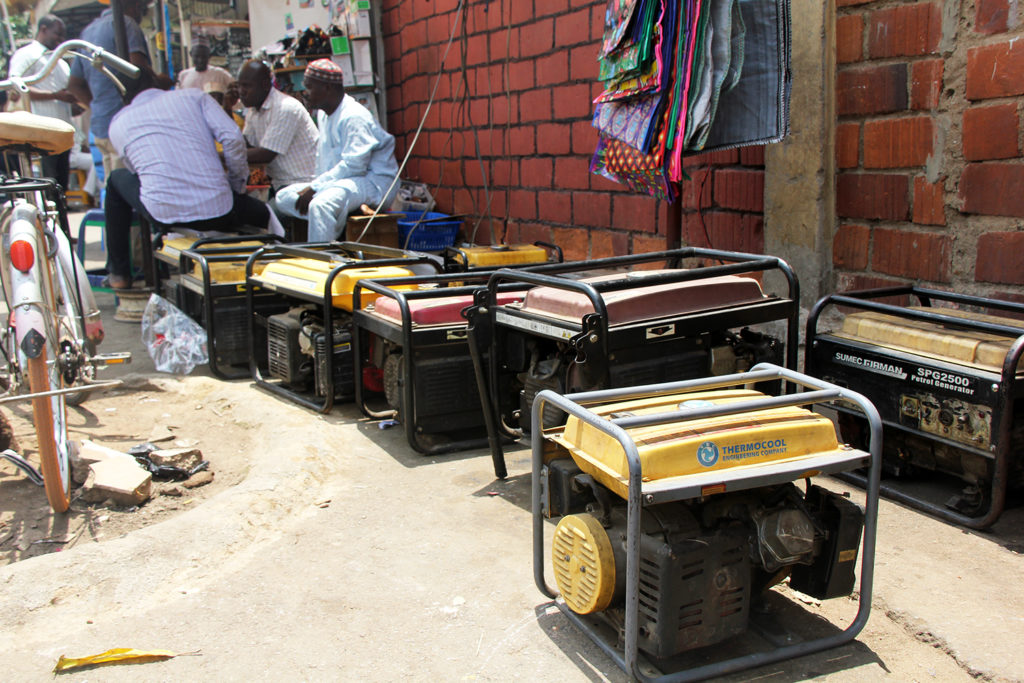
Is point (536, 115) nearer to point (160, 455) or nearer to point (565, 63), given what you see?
point (565, 63)

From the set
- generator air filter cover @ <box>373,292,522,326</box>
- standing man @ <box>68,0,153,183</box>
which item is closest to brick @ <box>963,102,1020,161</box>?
generator air filter cover @ <box>373,292,522,326</box>

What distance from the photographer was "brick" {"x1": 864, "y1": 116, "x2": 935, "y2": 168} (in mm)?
3990

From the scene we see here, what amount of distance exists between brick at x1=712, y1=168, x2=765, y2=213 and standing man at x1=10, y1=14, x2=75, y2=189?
5179mm

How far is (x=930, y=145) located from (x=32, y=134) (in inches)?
158

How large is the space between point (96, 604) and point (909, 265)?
3.51 meters

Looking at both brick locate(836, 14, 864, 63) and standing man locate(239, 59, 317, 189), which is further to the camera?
standing man locate(239, 59, 317, 189)

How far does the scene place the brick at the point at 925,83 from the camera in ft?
12.9

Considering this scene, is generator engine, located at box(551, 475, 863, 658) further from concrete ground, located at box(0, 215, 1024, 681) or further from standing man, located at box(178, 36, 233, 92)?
standing man, located at box(178, 36, 233, 92)

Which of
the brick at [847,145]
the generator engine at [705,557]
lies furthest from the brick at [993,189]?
the generator engine at [705,557]

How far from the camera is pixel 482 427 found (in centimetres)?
436

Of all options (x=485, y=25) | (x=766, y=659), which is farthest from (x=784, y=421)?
(x=485, y=25)

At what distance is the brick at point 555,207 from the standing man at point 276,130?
2.07 m

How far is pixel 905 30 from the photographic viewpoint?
404 cm

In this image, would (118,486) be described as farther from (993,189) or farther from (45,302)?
(993,189)
